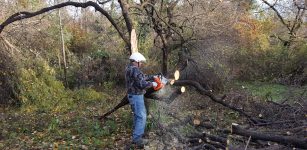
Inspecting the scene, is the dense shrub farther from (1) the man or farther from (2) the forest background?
(1) the man

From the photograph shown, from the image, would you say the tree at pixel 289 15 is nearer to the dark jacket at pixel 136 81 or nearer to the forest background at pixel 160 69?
the forest background at pixel 160 69

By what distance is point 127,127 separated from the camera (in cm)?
823

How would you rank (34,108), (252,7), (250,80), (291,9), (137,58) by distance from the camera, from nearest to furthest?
(137,58), (34,108), (250,80), (291,9), (252,7)

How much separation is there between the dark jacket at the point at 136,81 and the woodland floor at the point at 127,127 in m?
0.88

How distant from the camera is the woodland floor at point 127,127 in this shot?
21.8ft

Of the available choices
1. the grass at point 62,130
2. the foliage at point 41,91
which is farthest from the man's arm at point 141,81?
the foliage at point 41,91

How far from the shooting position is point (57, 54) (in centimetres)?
1507

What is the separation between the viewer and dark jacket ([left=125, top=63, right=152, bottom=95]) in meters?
6.56

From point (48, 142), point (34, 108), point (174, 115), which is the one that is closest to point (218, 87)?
point (174, 115)

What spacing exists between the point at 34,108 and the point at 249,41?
10148 mm

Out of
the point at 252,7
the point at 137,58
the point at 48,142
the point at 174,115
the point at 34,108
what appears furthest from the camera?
the point at 252,7

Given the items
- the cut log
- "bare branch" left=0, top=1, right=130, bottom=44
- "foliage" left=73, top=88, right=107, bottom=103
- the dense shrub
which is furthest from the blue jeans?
"foliage" left=73, top=88, right=107, bottom=103

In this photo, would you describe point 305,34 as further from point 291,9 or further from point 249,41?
point 249,41

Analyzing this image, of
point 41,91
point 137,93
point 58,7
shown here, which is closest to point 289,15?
point 41,91
